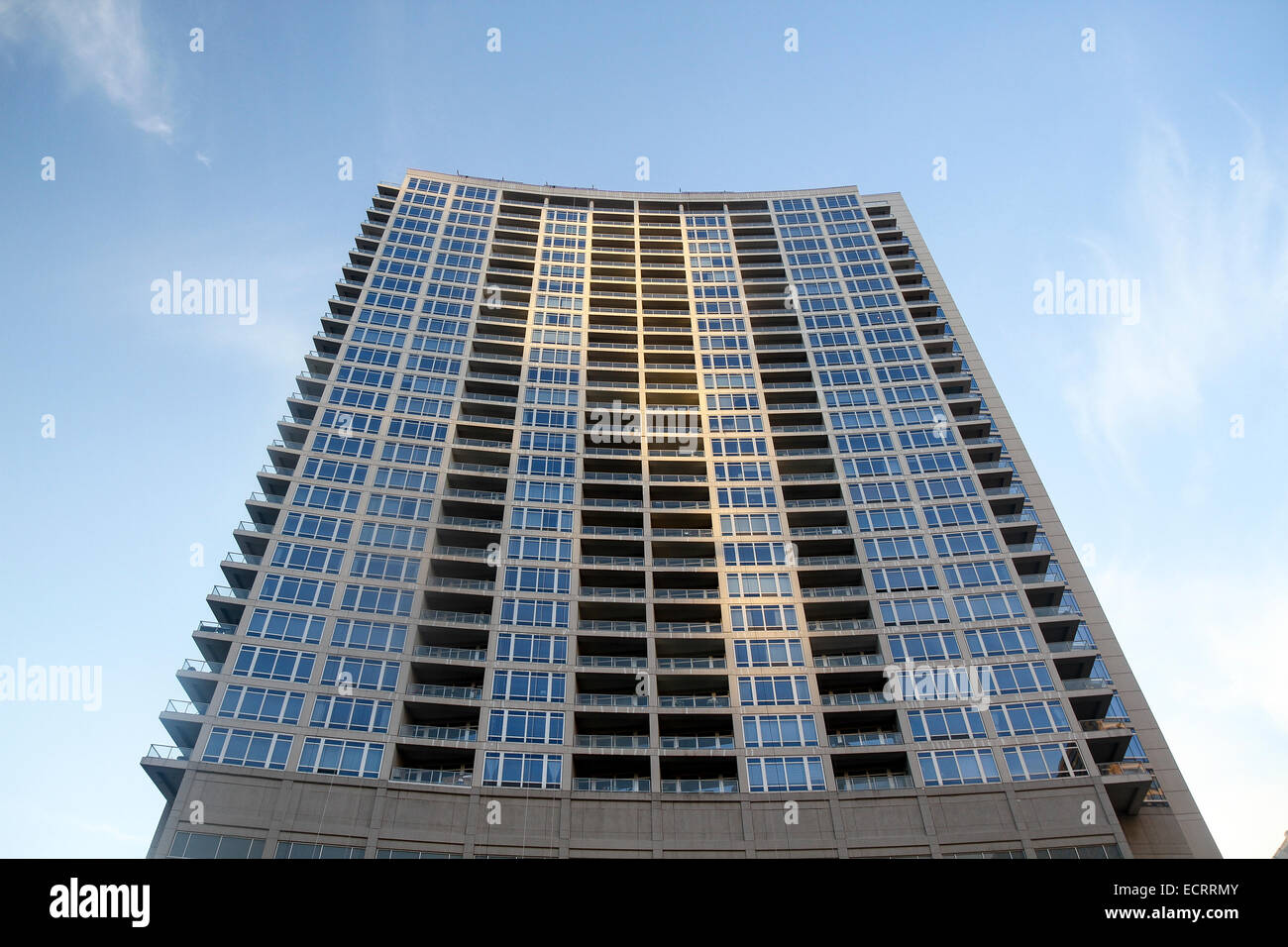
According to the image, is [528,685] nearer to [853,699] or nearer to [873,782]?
[853,699]

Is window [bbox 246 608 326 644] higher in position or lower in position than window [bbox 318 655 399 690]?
higher

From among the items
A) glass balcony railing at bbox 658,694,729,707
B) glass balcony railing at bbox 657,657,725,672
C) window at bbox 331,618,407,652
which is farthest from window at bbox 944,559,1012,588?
window at bbox 331,618,407,652

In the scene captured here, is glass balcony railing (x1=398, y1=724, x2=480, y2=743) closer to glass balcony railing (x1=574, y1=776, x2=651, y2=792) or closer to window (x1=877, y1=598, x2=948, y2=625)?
glass balcony railing (x1=574, y1=776, x2=651, y2=792)

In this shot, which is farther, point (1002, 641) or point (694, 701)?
point (1002, 641)

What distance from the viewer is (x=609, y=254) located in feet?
278

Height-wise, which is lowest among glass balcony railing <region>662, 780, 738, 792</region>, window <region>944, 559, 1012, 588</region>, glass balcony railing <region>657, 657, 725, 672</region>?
glass balcony railing <region>662, 780, 738, 792</region>

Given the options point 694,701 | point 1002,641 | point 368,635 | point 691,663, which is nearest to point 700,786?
point 694,701

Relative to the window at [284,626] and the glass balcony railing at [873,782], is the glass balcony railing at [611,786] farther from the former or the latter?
the window at [284,626]

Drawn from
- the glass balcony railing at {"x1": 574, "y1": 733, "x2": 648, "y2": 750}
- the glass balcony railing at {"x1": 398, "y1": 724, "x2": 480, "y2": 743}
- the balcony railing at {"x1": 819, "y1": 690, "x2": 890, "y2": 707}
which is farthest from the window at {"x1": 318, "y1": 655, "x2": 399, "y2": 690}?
the balcony railing at {"x1": 819, "y1": 690, "x2": 890, "y2": 707}

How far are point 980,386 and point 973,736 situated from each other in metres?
33.7

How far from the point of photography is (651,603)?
54.9 metres

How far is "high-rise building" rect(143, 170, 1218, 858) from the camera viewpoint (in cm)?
4453

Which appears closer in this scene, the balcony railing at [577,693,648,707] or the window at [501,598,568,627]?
the balcony railing at [577,693,648,707]

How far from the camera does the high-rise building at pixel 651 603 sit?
146ft
